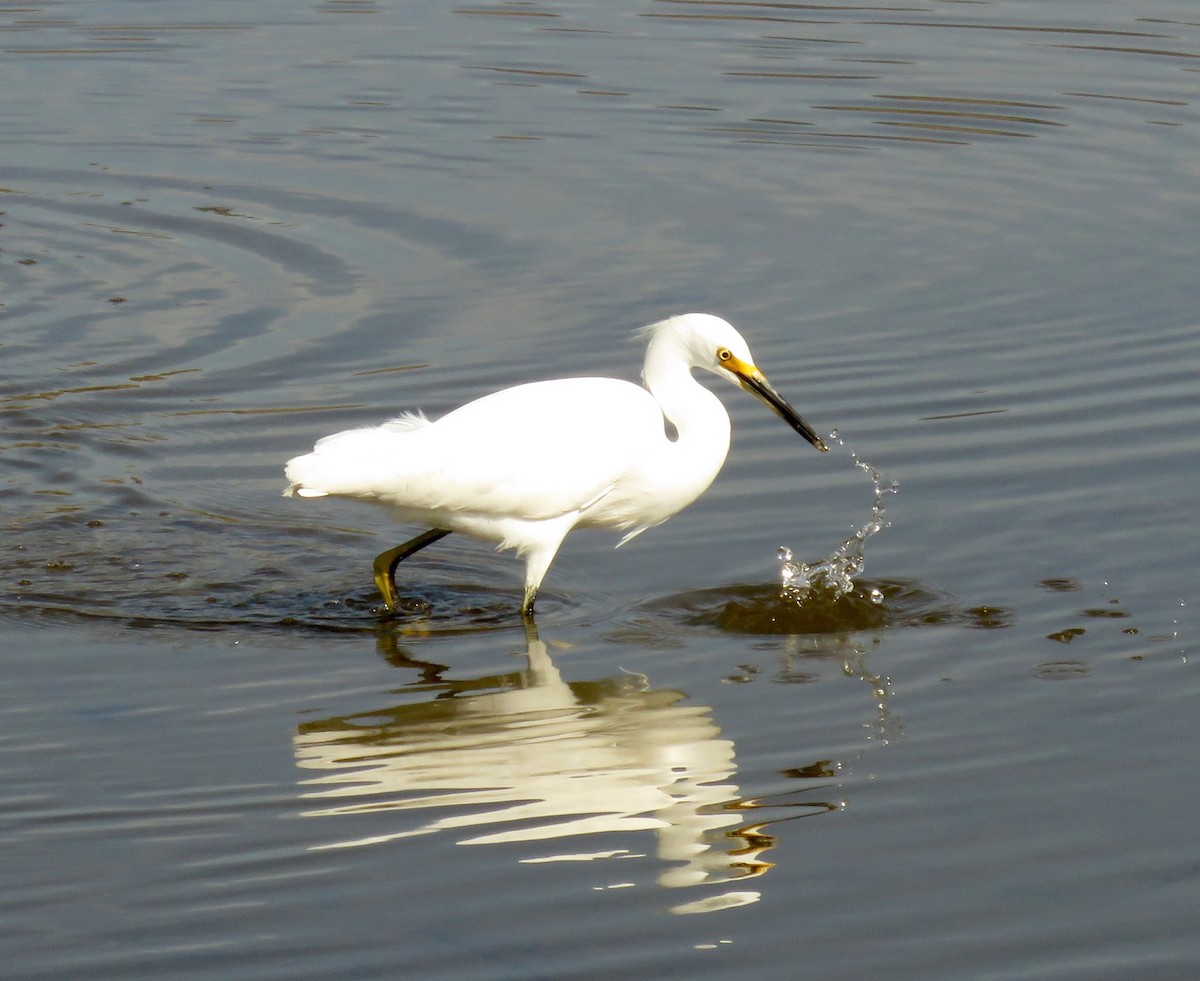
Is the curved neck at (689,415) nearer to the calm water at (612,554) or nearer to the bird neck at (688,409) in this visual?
the bird neck at (688,409)

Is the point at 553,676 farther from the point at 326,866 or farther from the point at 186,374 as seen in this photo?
the point at 186,374

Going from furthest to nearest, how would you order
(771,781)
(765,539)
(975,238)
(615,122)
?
(615,122) → (975,238) → (765,539) → (771,781)

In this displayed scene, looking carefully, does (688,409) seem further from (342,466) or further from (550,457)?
(342,466)

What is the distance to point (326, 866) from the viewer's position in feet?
14.6

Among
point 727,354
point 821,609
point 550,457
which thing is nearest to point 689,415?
point 727,354

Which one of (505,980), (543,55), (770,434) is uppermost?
(543,55)

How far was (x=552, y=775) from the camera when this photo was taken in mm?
5133

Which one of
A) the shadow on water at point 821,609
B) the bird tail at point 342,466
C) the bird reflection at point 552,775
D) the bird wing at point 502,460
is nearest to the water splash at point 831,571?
the shadow on water at point 821,609

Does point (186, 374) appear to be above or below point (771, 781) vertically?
above

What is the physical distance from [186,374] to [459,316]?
1.58m

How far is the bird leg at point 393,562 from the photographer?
6680 millimetres

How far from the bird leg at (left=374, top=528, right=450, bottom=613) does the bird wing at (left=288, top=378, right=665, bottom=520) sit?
0.22m

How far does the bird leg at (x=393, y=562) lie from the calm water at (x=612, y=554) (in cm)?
13

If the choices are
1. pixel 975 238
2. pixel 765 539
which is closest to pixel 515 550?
pixel 765 539
